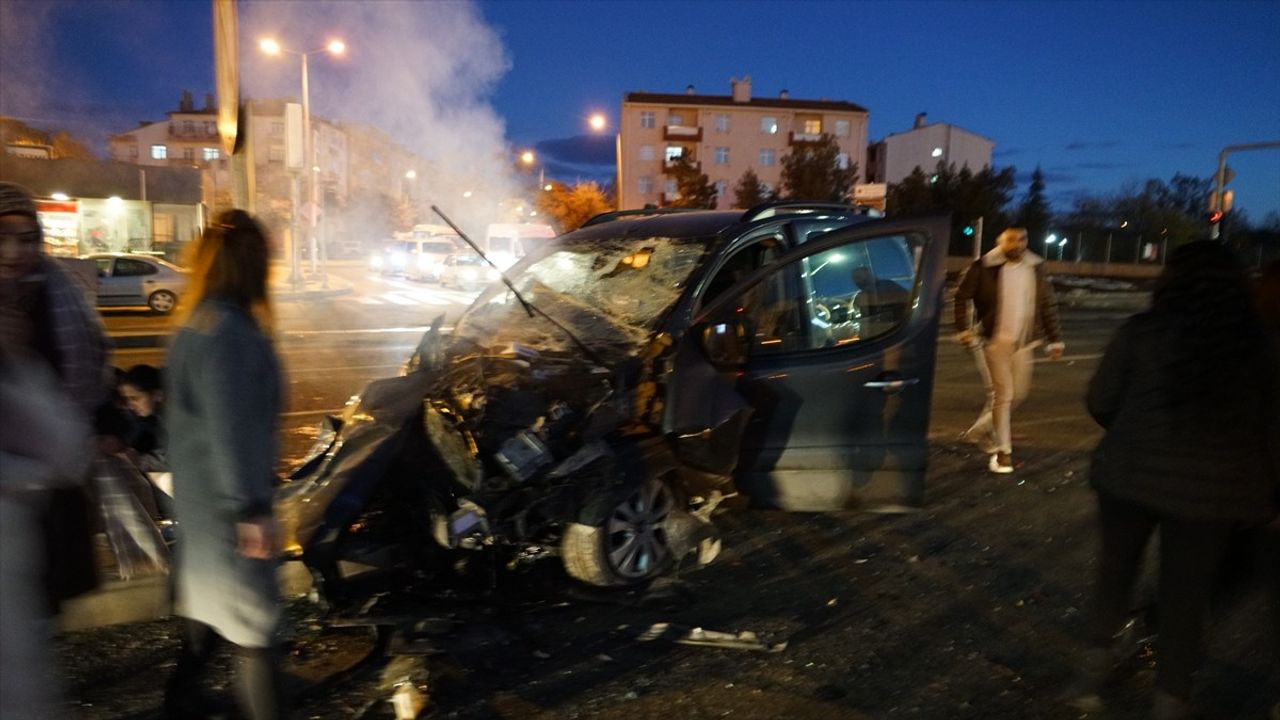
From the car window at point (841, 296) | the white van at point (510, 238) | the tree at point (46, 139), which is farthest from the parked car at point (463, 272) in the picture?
the car window at point (841, 296)

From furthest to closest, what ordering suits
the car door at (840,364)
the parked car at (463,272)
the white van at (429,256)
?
the white van at (429,256), the parked car at (463,272), the car door at (840,364)

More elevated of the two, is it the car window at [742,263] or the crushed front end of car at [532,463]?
the car window at [742,263]

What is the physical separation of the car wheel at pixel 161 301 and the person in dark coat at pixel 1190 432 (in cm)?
2100

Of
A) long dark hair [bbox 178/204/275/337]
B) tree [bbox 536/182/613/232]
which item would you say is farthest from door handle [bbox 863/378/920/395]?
tree [bbox 536/182/613/232]

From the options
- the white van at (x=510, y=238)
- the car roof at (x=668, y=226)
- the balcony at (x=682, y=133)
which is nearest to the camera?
the car roof at (x=668, y=226)

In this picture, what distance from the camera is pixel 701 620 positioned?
14.4 ft

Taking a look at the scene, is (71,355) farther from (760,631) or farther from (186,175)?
(186,175)

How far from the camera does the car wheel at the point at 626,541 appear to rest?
4.52 m

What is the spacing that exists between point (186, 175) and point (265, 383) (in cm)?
4223

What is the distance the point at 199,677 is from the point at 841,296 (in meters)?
3.76

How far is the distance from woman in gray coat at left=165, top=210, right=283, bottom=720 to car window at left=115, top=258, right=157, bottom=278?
66.2 feet

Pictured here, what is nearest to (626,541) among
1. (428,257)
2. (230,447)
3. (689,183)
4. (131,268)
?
(230,447)

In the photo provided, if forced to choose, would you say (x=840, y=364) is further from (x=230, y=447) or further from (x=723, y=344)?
(x=230, y=447)

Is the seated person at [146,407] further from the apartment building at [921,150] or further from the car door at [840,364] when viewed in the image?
the apartment building at [921,150]
